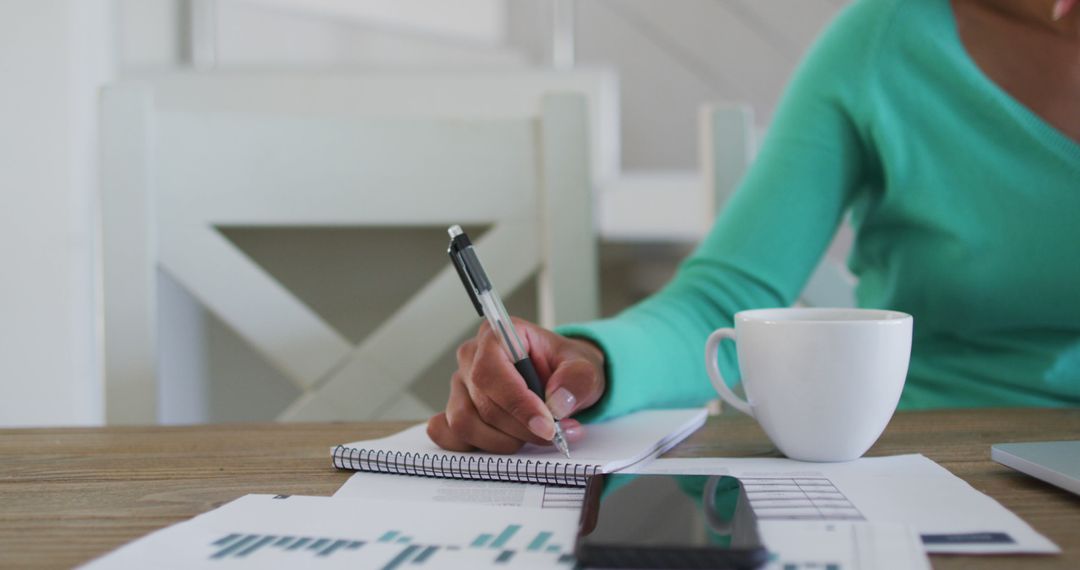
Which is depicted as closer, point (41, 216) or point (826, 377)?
point (826, 377)

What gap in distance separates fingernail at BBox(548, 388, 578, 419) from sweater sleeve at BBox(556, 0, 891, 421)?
192 mm

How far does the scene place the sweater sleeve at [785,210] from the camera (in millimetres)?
785

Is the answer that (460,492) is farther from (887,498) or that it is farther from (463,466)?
(887,498)

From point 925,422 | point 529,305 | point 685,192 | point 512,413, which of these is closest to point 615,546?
point 512,413

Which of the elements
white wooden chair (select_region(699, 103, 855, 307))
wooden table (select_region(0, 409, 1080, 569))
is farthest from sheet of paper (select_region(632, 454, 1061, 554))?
white wooden chair (select_region(699, 103, 855, 307))

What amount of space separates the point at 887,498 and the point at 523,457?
0.18 m

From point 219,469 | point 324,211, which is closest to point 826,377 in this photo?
point 219,469

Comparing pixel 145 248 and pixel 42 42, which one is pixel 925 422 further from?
pixel 42 42

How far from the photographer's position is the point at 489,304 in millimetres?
541

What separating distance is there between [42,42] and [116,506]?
5.39 feet

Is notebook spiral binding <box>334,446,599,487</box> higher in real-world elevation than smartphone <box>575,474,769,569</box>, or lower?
lower

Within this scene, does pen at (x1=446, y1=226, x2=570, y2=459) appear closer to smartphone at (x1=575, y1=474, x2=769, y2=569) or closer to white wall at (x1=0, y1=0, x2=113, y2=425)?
smartphone at (x1=575, y1=474, x2=769, y2=569)

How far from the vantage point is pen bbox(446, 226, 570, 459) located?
0.53 meters

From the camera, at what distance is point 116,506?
45 centimetres
